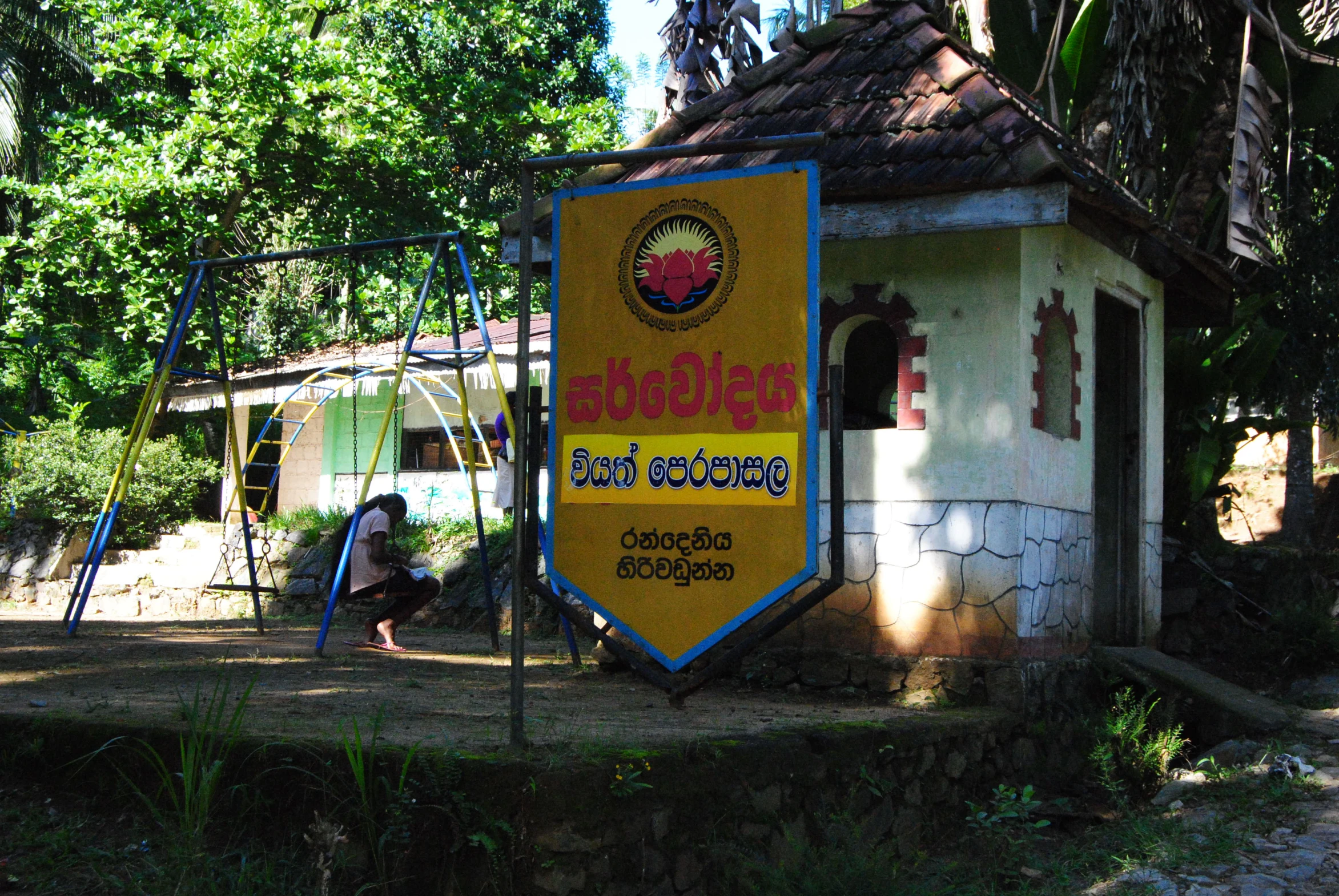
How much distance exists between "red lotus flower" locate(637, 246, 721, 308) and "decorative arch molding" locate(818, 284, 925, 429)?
262cm

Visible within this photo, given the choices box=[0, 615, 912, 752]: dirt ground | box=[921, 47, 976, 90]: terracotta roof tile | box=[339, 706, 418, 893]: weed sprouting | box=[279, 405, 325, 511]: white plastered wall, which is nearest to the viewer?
box=[339, 706, 418, 893]: weed sprouting

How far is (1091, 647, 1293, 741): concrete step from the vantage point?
296 inches

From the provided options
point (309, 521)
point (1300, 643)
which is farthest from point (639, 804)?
point (309, 521)

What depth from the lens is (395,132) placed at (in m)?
15.8

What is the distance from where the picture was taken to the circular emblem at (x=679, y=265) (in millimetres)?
4742

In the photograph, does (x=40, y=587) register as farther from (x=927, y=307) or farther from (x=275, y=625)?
(x=927, y=307)

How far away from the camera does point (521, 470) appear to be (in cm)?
468

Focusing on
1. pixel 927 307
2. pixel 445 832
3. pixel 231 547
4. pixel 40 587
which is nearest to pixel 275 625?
pixel 231 547

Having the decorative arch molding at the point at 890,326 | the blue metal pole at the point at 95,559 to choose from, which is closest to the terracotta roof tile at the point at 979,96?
the decorative arch molding at the point at 890,326

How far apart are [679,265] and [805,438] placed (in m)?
0.87

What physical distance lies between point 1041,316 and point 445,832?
16.6 ft

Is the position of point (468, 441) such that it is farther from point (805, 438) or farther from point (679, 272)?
point (805, 438)

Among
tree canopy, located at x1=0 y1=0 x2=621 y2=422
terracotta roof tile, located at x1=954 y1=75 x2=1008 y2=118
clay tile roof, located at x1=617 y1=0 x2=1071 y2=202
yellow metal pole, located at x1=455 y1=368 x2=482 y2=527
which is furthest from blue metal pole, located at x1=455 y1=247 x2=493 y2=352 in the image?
tree canopy, located at x1=0 y1=0 x2=621 y2=422

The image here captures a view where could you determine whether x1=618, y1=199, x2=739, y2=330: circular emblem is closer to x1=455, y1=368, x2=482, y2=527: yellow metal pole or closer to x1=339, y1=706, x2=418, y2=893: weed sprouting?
x1=339, y1=706, x2=418, y2=893: weed sprouting
